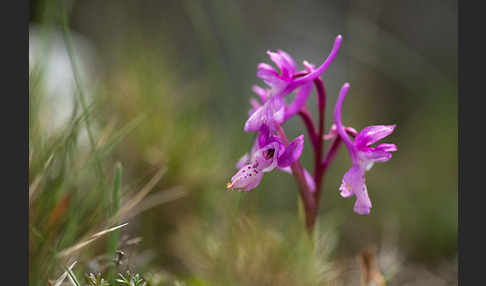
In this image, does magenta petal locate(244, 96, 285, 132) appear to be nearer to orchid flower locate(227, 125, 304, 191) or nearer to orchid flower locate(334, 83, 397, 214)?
orchid flower locate(227, 125, 304, 191)

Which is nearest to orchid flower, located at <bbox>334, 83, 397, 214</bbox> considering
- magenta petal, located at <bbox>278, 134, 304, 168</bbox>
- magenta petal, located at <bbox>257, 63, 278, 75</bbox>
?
magenta petal, located at <bbox>278, 134, 304, 168</bbox>

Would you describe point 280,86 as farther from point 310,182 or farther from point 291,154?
point 310,182

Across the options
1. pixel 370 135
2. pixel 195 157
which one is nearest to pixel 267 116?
pixel 370 135

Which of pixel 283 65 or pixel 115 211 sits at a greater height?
pixel 283 65

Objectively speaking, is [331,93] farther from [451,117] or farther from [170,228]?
[170,228]

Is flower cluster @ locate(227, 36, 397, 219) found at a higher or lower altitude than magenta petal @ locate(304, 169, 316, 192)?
higher

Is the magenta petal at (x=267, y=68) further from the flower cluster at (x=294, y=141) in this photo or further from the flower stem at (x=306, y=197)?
the flower stem at (x=306, y=197)
